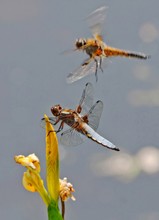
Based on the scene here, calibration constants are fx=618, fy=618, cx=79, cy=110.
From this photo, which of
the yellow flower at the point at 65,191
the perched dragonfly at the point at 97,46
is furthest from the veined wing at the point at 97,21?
the yellow flower at the point at 65,191

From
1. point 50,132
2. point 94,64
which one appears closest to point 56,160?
point 50,132

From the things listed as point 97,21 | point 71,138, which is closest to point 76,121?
point 71,138

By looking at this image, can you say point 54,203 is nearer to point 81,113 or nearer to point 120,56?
point 81,113

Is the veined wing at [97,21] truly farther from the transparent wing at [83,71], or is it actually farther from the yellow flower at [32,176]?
the yellow flower at [32,176]

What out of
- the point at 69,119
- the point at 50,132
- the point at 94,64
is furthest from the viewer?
the point at 94,64

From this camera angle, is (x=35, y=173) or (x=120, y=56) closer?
(x=35, y=173)

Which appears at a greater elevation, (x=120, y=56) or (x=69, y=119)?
(x=120, y=56)
